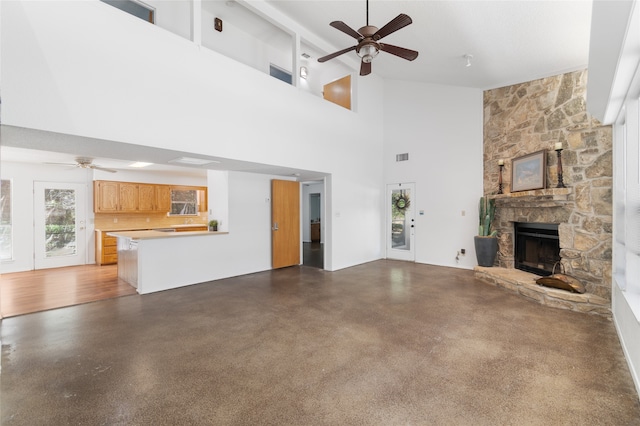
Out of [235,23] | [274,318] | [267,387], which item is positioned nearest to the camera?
[267,387]

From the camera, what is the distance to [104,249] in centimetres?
729

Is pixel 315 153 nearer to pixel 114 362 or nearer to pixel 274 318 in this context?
pixel 274 318

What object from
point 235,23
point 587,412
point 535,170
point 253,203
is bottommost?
point 587,412

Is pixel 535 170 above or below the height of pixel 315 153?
below

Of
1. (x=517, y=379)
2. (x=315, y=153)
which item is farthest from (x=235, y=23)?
(x=517, y=379)

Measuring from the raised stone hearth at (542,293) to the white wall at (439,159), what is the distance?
1164 millimetres

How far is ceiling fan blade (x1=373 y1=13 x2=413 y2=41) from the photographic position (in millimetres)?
2914

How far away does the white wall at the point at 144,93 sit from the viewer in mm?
2672

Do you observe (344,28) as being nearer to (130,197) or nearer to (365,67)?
(365,67)

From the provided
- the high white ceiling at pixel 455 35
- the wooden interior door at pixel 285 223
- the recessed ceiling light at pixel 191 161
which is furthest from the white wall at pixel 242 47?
the wooden interior door at pixel 285 223

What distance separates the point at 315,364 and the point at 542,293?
357cm

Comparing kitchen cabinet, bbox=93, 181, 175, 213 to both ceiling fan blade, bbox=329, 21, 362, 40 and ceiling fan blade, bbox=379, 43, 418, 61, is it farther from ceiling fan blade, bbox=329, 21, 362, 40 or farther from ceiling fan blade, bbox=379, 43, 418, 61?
ceiling fan blade, bbox=379, 43, 418, 61

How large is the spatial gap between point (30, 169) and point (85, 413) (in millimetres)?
7379

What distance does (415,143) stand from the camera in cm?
721
